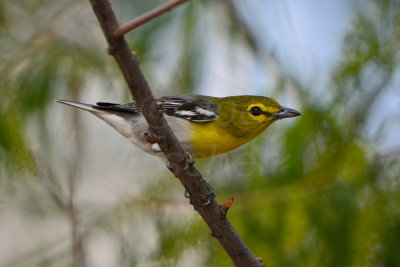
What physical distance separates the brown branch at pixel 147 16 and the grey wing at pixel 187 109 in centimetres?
182

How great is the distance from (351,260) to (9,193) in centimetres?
209

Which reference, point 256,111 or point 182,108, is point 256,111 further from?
point 182,108

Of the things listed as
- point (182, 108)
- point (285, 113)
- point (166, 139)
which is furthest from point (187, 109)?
point (166, 139)

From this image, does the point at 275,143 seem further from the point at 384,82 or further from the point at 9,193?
the point at 9,193

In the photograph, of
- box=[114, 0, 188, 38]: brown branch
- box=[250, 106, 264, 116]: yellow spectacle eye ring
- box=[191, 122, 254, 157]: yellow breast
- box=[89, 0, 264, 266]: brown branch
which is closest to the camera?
box=[114, 0, 188, 38]: brown branch

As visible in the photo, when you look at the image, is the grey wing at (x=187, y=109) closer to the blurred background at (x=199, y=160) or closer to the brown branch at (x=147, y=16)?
the blurred background at (x=199, y=160)

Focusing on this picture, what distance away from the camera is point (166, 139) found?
183cm

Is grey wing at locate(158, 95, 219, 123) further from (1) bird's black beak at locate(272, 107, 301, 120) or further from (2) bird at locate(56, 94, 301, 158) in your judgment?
(1) bird's black beak at locate(272, 107, 301, 120)

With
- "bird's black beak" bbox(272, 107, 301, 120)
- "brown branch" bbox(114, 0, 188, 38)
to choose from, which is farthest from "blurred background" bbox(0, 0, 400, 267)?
"brown branch" bbox(114, 0, 188, 38)

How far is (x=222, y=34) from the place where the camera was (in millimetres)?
3789

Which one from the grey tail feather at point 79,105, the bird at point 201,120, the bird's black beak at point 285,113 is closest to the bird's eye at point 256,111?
the bird at point 201,120

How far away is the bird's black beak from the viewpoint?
3213mm

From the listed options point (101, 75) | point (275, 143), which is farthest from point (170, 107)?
point (275, 143)

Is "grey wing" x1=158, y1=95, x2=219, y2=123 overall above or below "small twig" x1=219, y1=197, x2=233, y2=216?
above
